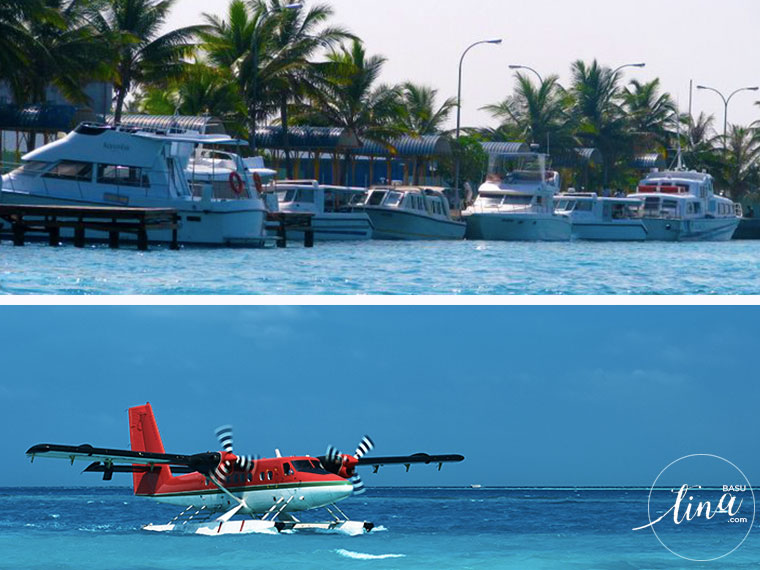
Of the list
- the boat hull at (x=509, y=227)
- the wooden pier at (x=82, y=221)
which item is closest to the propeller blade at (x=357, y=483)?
the wooden pier at (x=82, y=221)

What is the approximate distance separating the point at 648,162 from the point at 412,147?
106 feet

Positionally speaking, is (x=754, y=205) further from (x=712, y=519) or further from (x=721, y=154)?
(x=712, y=519)

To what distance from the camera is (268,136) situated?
206 feet

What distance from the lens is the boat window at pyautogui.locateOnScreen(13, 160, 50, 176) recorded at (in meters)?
39.1

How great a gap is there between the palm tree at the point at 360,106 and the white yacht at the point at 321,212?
10.1m

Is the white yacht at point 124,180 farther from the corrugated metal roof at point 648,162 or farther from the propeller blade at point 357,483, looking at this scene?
the corrugated metal roof at point 648,162

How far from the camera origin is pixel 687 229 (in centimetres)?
6600

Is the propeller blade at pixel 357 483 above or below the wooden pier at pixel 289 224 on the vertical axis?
below

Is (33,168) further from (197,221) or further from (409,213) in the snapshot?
(409,213)

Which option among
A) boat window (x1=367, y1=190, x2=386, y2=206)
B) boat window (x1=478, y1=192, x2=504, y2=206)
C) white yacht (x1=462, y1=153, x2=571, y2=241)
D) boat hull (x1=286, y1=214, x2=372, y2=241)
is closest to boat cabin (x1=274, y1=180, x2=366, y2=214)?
boat hull (x1=286, y1=214, x2=372, y2=241)

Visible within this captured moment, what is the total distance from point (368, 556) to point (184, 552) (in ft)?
12.3

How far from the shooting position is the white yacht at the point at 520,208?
5681cm

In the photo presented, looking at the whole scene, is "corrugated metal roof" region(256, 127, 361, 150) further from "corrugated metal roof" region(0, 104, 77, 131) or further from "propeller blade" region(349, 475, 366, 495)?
"propeller blade" region(349, 475, 366, 495)

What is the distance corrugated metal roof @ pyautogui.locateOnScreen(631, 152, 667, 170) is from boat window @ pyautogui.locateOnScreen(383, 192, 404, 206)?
41.0 m
